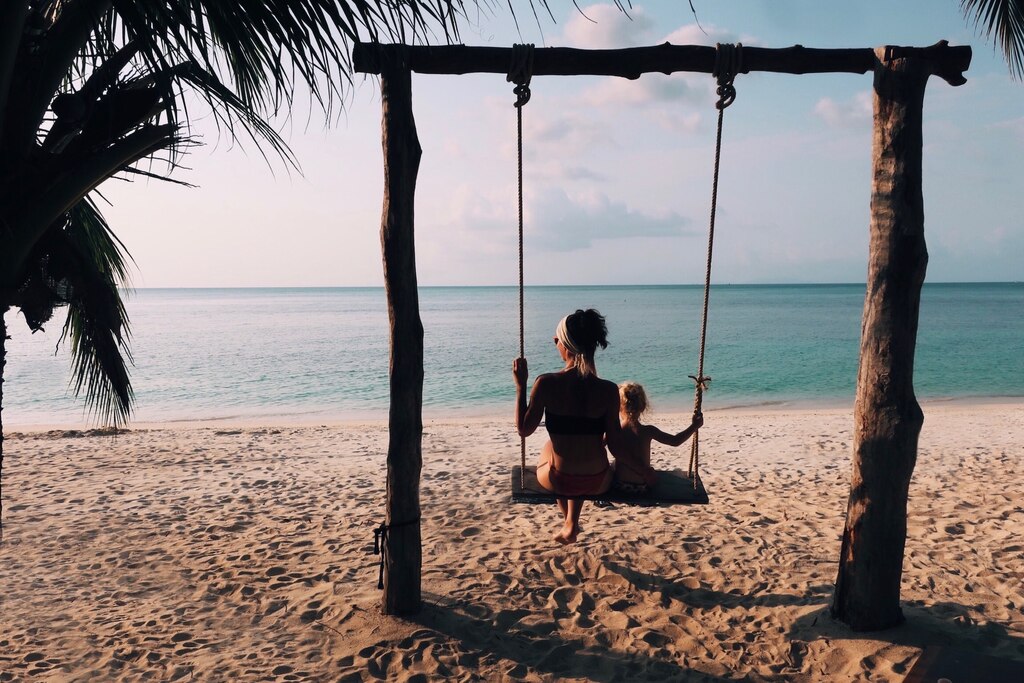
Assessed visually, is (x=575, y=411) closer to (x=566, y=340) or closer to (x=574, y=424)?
(x=574, y=424)

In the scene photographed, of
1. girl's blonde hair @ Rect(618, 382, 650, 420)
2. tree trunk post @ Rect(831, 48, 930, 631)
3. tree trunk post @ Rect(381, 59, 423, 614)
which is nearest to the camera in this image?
tree trunk post @ Rect(831, 48, 930, 631)

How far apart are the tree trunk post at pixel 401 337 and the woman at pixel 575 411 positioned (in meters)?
0.60

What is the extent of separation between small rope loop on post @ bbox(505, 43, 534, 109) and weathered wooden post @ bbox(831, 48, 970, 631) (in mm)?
1789

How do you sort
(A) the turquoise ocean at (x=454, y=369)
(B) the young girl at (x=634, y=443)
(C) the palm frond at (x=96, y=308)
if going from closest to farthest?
(C) the palm frond at (x=96, y=308), (B) the young girl at (x=634, y=443), (A) the turquoise ocean at (x=454, y=369)

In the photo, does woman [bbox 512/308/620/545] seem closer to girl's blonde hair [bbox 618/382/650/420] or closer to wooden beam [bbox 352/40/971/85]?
girl's blonde hair [bbox 618/382/650/420]

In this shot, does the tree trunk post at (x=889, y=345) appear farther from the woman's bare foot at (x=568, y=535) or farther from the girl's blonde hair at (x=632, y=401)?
the woman's bare foot at (x=568, y=535)

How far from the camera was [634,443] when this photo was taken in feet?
15.0

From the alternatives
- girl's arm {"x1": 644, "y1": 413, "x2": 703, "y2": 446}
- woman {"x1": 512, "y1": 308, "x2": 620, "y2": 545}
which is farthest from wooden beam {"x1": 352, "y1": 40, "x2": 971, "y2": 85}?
girl's arm {"x1": 644, "y1": 413, "x2": 703, "y2": 446}

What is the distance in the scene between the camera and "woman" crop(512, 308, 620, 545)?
13.5 feet

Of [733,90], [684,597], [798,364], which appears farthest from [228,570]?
[798,364]

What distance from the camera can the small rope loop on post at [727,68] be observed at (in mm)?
3992

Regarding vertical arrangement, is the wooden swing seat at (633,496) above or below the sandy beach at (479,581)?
above

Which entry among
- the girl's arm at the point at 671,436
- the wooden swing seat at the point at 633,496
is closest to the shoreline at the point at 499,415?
the girl's arm at the point at 671,436

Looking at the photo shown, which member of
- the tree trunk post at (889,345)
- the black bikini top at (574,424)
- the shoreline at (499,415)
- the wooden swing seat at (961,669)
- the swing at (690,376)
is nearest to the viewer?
the wooden swing seat at (961,669)
